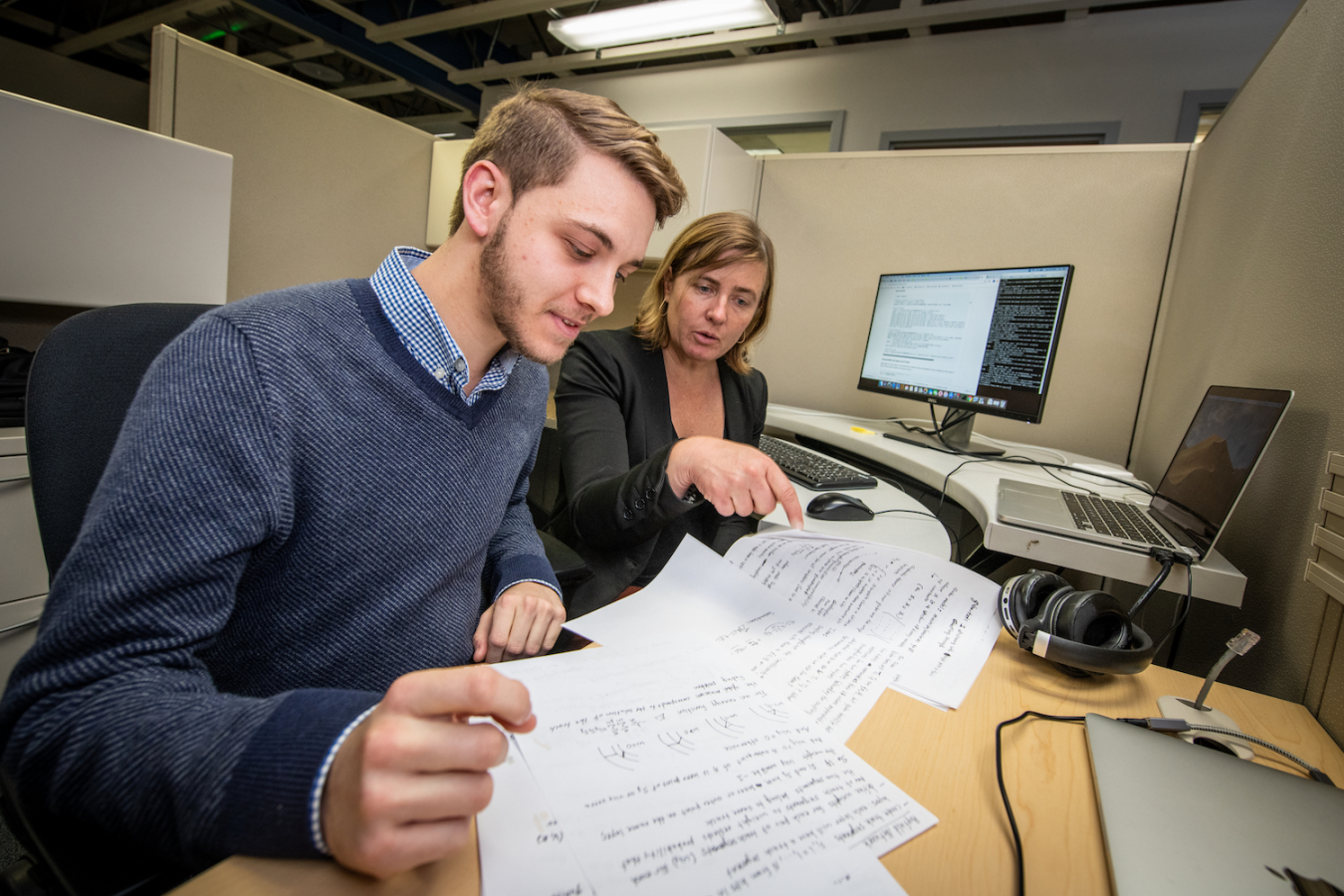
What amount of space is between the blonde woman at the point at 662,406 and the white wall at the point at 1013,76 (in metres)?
3.02

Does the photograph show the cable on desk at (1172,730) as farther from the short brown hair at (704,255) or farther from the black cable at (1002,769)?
the short brown hair at (704,255)

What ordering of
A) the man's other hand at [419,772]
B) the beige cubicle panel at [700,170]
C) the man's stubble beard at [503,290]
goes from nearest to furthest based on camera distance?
the man's other hand at [419,772], the man's stubble beard at [503,290], the beige cubicle panel at [700,170]

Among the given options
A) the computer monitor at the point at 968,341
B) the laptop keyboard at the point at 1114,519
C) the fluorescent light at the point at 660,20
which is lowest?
the laptop keyboard at the point at 1114,519

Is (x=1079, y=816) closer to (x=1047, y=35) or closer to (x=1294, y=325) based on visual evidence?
(x=1294, y=325)

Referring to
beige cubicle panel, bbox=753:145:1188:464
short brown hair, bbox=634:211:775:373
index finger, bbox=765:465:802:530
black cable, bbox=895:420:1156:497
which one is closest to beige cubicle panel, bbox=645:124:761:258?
beige cubicle panel, bbox=753:145:1188:464

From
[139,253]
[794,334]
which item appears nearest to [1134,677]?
[794,334]

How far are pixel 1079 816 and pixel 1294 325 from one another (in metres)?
0.80

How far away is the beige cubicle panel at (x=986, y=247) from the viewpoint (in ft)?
5.15

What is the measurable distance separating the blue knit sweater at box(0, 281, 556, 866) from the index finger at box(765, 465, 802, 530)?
291 mm

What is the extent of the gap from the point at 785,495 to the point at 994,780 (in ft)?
0.95

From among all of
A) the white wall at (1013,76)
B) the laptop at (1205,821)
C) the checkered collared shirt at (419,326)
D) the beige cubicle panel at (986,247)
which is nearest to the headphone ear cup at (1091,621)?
the laptop at (1205,821)

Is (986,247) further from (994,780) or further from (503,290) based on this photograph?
(994,780)

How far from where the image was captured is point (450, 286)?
67 cm

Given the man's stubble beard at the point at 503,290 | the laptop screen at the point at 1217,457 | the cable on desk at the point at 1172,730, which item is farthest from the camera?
the laptop screen at the point at 1217,457
